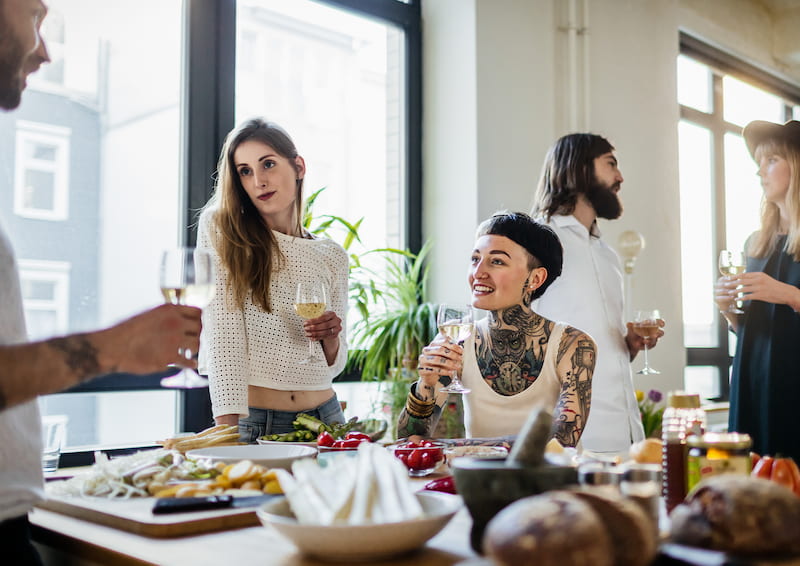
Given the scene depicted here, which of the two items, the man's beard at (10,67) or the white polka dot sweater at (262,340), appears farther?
the white polka dot sweater at (262,340)

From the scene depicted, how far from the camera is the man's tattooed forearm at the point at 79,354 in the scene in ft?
3.55

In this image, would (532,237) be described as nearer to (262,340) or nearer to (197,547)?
(262,340)

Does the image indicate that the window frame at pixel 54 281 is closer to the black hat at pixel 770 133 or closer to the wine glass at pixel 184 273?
the wine glass at pixel 184 273

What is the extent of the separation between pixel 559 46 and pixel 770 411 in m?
2.54

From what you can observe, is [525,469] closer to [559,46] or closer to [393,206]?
[393,206]

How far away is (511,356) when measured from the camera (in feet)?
7.24

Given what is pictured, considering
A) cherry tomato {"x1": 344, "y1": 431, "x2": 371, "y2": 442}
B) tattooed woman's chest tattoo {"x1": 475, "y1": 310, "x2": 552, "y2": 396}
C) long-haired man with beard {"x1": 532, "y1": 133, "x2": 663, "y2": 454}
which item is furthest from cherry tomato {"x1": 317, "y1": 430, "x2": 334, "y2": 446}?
long-haired man with beard {"x1": 532, "y1": 133, "x2": 663, "y2": 454}

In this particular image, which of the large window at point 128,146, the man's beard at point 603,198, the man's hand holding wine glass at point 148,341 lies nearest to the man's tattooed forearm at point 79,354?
the man's hand holding wine glass at point 148,341

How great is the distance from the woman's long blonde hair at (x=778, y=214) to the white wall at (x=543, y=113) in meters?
1.39

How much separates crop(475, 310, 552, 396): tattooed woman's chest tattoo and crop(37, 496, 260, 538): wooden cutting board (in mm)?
1063

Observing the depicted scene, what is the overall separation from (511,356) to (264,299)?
29.5 inches

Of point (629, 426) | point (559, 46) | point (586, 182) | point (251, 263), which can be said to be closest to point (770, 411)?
point (629, 426)

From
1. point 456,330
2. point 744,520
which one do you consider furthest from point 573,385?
point 744,520

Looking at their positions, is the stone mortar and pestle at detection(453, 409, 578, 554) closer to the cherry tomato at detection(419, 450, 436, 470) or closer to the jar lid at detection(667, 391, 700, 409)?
the jar lid at detection(667, 391, 700, 409)
